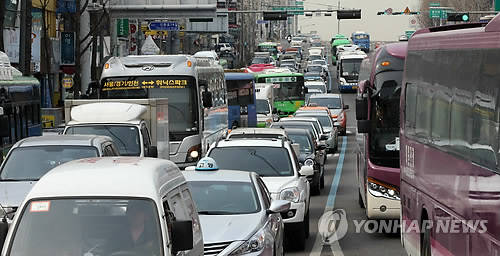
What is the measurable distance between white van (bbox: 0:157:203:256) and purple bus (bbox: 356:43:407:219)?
1091 centimetres

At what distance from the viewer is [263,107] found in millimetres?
51500

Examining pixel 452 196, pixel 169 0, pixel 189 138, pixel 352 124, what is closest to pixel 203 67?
pixel 189 138

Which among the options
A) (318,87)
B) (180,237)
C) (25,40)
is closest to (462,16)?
(318,87)

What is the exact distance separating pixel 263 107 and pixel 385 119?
31.9 metres

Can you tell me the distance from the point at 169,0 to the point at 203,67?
94.8 ft

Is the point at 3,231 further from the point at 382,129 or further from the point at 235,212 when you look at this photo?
the point at 382,129

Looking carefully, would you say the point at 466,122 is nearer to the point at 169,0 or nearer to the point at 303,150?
the point at 303,150

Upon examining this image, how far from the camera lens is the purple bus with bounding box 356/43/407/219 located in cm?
1906

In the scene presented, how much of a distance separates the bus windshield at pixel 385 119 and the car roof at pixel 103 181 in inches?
428

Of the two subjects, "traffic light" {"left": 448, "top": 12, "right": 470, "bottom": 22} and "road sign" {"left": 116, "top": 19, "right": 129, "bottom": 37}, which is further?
"road sign" {"left": 116, "top": 19, "right": 129, "bottom": 37}

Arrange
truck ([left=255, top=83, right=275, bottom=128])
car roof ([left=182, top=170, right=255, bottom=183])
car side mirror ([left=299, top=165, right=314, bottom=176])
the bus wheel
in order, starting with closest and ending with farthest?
the bus wheel, car roof ([left=182, top=170, right=255, bottom=183]), car side mirror ([left=299, top=165, right=314, bottom=176]), truck ([left=255, top=83, right=275, bottom=128])

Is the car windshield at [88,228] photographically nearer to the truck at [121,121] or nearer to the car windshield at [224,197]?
the car windshield at [224,197]

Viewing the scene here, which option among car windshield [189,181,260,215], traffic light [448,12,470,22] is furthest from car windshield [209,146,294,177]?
traffic light [448,12,470,22]

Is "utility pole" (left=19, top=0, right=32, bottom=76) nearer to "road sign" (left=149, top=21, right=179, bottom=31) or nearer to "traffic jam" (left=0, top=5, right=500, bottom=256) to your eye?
"traffic jam" (left=0, top=5, right=500, bottom=256)
